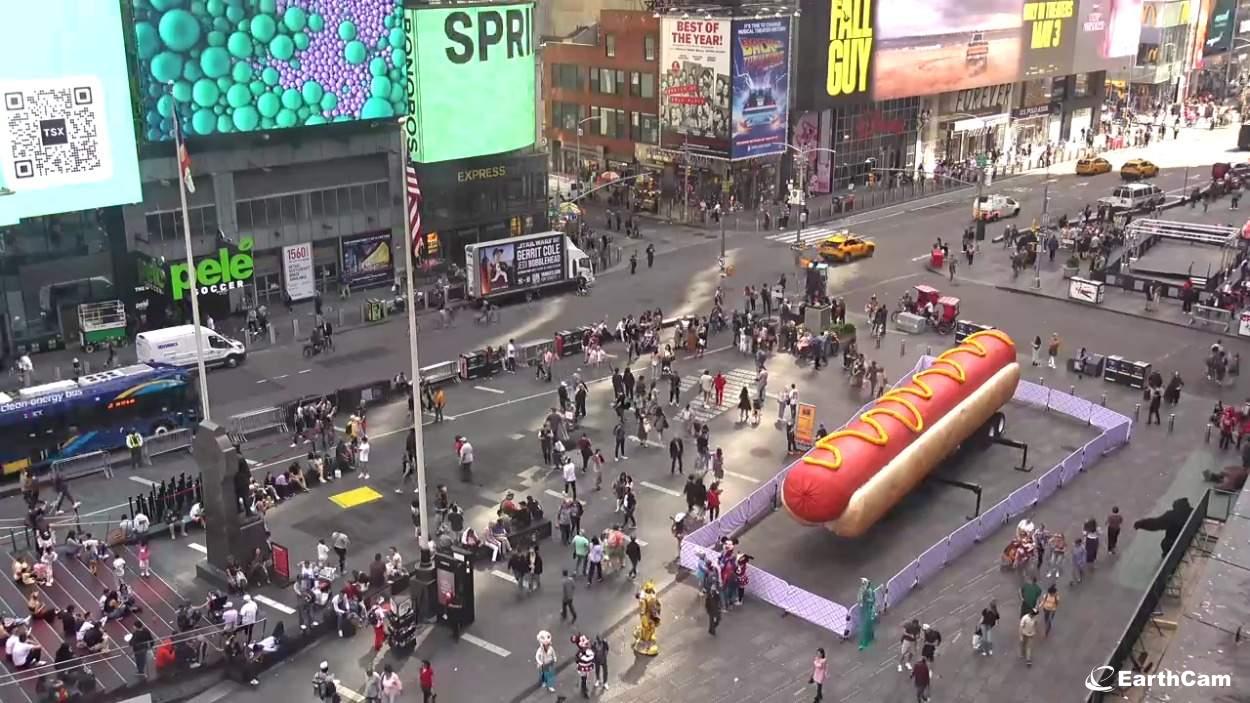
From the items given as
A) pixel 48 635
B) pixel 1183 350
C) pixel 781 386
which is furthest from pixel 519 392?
pixel 1183 350

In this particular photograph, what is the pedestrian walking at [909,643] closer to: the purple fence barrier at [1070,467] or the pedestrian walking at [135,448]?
the purple fence barrier at [1070,467]

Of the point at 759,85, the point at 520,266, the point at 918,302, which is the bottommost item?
the point at 918,302

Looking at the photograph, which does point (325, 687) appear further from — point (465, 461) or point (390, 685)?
point (465, 461)

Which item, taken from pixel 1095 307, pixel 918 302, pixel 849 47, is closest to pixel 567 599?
pixel 918 302

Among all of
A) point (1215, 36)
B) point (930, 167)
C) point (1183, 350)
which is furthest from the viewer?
point (1215, 36)

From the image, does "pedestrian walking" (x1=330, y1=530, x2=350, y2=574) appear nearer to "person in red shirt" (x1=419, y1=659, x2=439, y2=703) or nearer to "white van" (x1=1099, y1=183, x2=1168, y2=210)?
"person in red shirt" (x1=419, y1=659, x2=439, y2=703)

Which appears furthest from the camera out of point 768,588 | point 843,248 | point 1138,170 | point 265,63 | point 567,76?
point 567,76

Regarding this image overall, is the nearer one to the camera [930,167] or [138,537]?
[138,537]

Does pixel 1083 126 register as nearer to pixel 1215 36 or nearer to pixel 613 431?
pixel 1215 36
